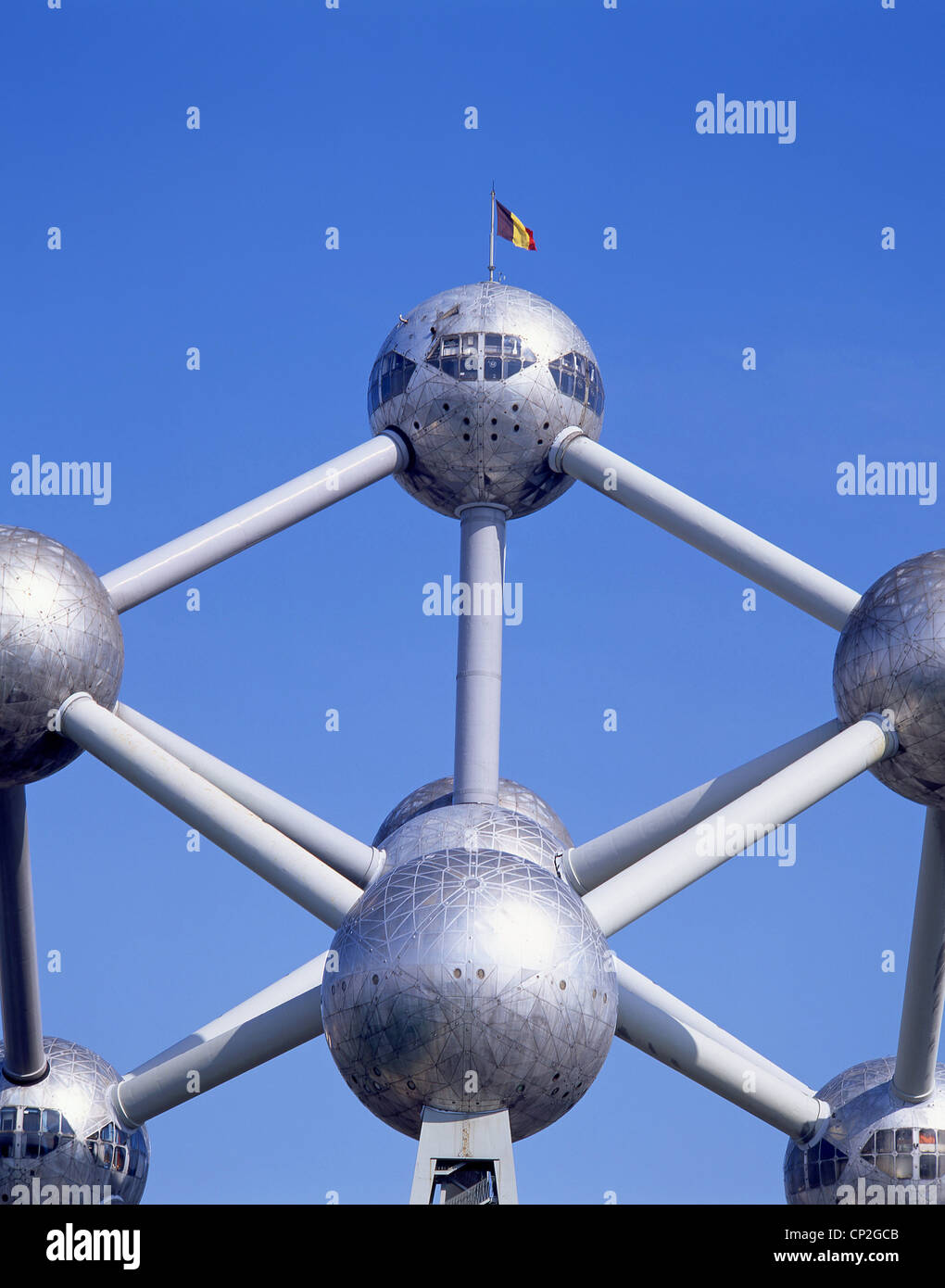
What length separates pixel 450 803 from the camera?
27812 millimetres

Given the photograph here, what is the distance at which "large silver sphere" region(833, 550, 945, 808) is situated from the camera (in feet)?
73.8

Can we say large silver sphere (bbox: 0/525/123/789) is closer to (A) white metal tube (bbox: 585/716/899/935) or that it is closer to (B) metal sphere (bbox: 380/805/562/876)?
(B) metal sphere (bbox: 380/805/562/876)

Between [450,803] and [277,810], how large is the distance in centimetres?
253

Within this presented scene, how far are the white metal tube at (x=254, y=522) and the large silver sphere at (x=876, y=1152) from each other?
1037cm

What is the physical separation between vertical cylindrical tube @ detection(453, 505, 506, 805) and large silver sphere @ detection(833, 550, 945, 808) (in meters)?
5.79

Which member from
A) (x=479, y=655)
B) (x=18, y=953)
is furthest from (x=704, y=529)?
(x=18, y=953)

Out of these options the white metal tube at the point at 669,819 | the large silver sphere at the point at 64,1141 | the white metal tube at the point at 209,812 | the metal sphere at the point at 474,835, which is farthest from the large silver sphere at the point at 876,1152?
the large silver sphere at the point at 64,1141

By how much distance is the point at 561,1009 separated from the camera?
1941cm

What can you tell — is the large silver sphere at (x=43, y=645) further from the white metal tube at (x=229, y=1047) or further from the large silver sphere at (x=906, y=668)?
the large silver sphere at (x=906, y=668)

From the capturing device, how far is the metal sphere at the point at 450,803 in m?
28.0

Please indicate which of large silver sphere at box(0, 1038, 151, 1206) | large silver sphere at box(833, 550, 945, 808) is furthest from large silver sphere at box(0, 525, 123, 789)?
large silver sphere at box(833, 550, 945, 808)
